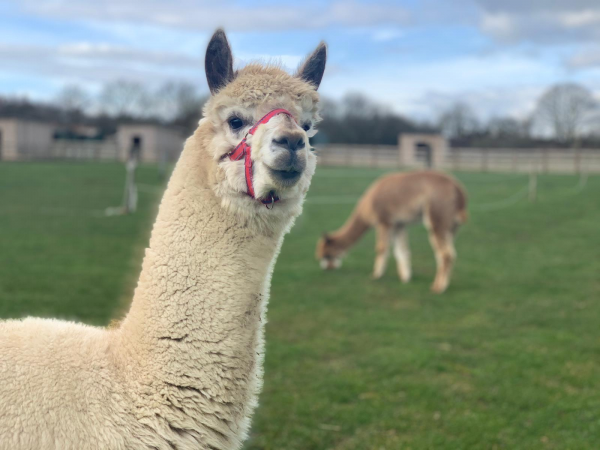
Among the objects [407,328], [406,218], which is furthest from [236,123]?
[406,218]

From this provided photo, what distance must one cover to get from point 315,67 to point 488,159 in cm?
3699

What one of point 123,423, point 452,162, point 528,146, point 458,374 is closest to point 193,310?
point 123,423

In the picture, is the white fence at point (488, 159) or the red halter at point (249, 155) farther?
the white fence at point (488, 159)

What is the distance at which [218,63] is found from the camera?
2.27 metres

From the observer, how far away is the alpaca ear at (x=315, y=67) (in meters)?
2.47

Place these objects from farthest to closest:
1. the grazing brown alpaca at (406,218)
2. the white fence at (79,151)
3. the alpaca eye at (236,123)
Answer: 1. the white fence at (79,151)
2. the grazing brown alpaca at (406,218)
3. the alpaca eye at (236,123)

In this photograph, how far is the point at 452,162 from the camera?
37.1 metres

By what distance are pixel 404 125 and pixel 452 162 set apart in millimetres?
10496

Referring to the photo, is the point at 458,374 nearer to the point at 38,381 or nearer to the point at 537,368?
the point at 537,368

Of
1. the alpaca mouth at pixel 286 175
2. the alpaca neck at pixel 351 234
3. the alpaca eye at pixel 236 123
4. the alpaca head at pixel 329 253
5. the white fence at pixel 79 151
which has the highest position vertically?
the white fence at pixel 79 151

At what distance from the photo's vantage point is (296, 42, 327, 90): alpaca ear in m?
2.47

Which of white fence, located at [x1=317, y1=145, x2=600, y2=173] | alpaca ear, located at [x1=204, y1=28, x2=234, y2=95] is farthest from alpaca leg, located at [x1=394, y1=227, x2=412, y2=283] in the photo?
white fence, located at [x1=317, y1=145, x2=600, y2=173]

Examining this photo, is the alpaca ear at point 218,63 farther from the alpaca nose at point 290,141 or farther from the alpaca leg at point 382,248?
the alpaca leg at point 382,248

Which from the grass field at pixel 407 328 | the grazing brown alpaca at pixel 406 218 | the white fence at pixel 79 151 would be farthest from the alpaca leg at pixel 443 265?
the white fence at pixel 79 151
